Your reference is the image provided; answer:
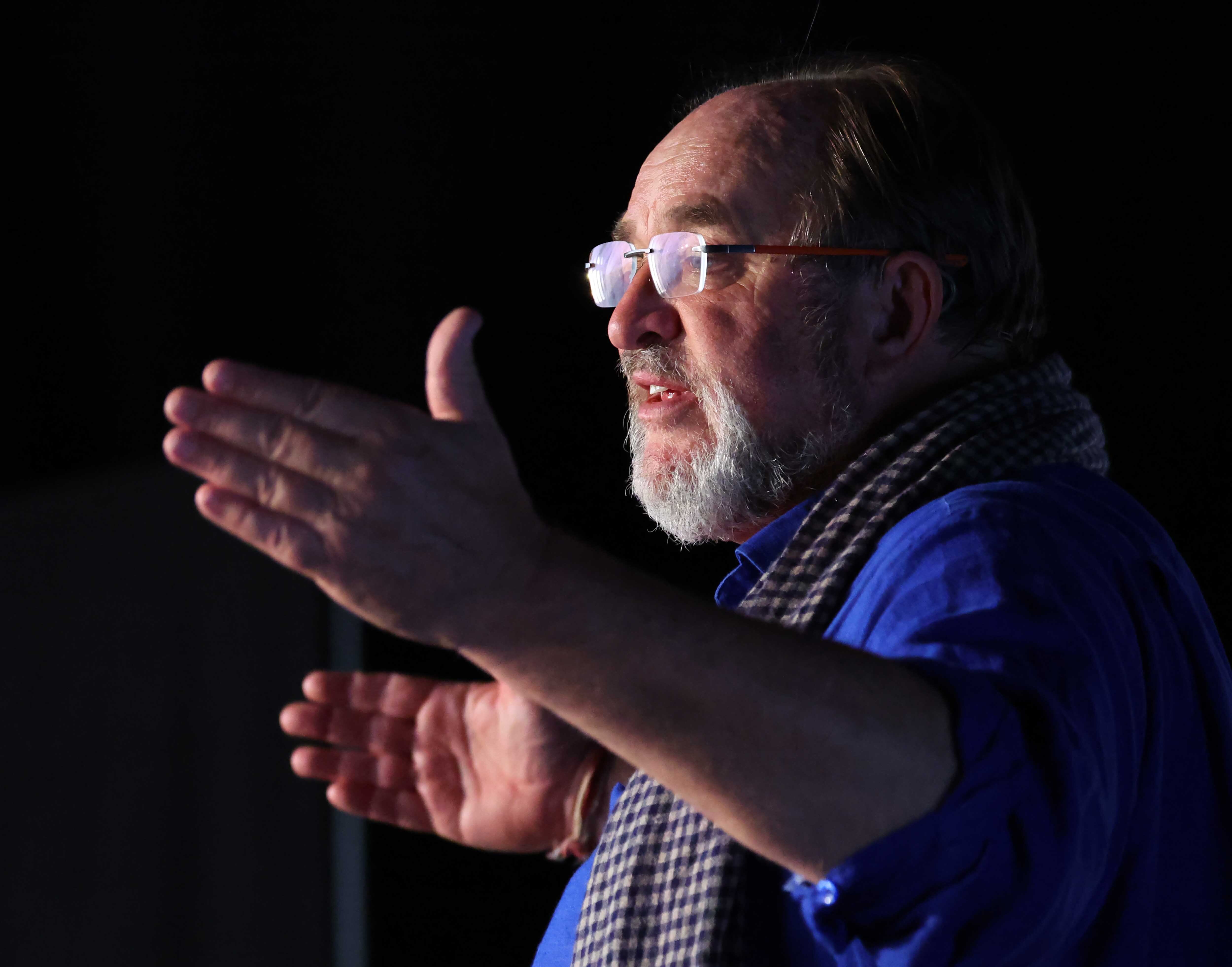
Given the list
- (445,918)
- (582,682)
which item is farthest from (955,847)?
(445,918)

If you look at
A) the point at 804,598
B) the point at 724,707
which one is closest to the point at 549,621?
the point at 724,707

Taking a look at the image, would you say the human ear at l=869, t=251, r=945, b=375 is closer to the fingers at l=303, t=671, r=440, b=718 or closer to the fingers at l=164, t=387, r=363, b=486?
the fingers at l=303, t=671, r=440, b=718

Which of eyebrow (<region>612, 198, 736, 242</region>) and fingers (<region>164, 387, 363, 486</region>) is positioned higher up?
eyebrow (<region>612, 198, 736, 242</region>)

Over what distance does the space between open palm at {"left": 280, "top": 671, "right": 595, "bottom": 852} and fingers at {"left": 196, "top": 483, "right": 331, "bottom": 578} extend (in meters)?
0.58

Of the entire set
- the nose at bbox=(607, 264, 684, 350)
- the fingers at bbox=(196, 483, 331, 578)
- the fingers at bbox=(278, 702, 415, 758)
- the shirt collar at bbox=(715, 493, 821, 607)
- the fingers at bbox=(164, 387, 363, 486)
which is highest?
the fingers at bbox=(164, 387, 363, 486)

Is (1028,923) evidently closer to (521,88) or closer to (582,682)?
(582,682)

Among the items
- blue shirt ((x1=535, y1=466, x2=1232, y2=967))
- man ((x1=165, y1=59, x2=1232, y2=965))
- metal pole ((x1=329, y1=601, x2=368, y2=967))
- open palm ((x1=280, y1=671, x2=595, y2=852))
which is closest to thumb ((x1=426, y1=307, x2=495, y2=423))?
man ((x1=165, y1=59, x2=1232, y2=965))

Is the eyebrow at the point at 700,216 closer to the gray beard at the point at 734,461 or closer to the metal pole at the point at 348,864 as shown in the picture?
the gray beard at the point at 734,461

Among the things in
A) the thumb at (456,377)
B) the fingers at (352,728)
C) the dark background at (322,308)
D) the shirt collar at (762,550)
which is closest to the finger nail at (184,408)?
the thumb at (456,377)

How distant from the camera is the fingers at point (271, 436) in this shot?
68 centimetres

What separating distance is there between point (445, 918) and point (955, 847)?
89.1 inches

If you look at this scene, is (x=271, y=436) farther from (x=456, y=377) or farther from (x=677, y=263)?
(x=677, y=263)

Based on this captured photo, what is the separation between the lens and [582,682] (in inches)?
27.1

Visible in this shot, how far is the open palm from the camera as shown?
4.06 ft
